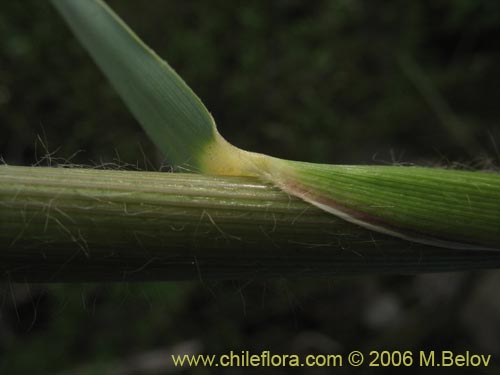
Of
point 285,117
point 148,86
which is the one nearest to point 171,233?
point 148,86

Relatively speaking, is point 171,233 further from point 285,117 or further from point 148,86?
point 285,117

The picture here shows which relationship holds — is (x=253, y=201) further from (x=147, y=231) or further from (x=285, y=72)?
(x=285, y=72)

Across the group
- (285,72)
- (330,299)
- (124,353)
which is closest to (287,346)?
(330,299)

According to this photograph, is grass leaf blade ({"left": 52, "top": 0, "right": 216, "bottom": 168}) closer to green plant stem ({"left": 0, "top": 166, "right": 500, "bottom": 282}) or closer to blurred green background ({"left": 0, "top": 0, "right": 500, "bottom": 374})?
green plant stem ({"left": 0, "top": 166, "right": 500, "bottom": 282})

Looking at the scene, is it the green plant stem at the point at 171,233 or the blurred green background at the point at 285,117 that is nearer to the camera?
the green plant stem at the point at 171,233

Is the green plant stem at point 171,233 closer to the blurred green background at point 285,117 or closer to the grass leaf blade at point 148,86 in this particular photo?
the grass leaf blade at point 148,86

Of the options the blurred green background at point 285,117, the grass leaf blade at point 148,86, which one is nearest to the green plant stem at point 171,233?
the grass leaf blade at point 148,86

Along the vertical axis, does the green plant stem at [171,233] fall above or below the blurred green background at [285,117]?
below
